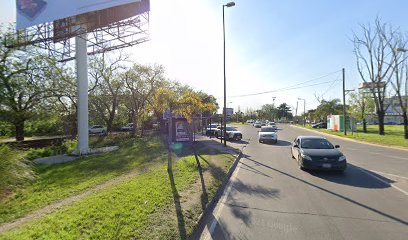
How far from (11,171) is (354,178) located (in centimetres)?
1123

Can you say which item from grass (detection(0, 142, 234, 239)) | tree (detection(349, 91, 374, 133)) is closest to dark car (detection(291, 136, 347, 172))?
grass (detection(0, 142, 234, 239))

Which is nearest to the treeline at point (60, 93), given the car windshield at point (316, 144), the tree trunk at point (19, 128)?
the tree trunk at point (19, 128)

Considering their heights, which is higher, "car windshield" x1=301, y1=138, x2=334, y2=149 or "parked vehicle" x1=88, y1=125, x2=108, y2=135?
"car windshield" x1=301, y1=138, x2=334, y2=149

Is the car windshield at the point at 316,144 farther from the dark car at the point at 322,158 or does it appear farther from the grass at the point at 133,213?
the grass at the point at 133,213

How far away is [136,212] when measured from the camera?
563 cm

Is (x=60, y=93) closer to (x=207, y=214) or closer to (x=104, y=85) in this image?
(x=104, y=85)

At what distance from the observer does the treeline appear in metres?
21.6

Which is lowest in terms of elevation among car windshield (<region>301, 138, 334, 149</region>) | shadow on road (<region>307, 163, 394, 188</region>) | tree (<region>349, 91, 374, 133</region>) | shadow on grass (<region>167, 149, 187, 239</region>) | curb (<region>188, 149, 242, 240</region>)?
shadow on road (<region>307, 163, 394, 188</region>)

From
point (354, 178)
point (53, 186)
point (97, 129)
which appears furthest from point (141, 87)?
point (354, 178)

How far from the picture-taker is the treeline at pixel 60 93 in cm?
2164

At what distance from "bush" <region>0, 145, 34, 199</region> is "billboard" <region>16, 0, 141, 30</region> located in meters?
9.60

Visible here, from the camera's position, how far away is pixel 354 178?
9398 millimetres

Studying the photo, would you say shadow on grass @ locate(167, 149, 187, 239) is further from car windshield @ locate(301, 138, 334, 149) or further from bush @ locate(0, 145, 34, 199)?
car windshield @ locate(301, 138, 334, 149)

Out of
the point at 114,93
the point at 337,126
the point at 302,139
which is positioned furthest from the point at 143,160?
the point at 337,126
